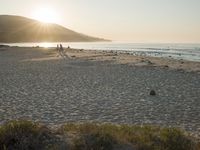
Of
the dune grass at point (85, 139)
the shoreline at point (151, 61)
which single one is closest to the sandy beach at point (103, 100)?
the dune grass at point (85, 139)

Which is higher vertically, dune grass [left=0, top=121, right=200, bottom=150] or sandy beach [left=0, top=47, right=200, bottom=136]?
dune grass [left=0, top=121, right=200, bottom=150]

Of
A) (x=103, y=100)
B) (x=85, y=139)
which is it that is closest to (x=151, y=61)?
(x=103, y=100)

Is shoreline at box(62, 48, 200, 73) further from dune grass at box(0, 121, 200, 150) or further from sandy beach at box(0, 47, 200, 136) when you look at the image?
dune grass at box(0, 121, 200, 150)

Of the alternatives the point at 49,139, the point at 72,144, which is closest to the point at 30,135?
the point at 49,139

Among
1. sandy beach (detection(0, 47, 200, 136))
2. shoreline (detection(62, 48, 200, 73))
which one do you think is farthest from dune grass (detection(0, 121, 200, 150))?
shoreline (detection(62, 48, 200, 73))

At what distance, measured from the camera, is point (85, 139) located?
8.63 meters

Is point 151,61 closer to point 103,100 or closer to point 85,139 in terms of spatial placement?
point 103,100

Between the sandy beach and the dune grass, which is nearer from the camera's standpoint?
the dune grass

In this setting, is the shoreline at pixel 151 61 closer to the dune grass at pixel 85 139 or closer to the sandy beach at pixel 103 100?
the sandy beach at pixel 103 100

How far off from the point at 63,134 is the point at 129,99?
1097 cm

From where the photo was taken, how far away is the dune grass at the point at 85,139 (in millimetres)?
8383

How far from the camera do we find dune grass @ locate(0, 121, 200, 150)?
8.38 meters

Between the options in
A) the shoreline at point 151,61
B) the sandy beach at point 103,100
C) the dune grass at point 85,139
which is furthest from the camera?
the shoreline at point 151,61

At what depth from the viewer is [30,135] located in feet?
28.3
